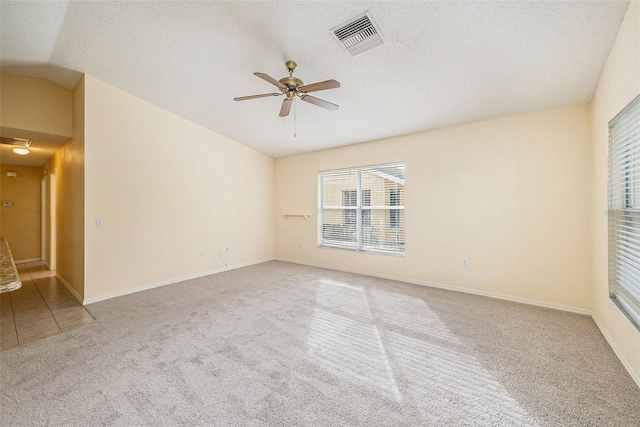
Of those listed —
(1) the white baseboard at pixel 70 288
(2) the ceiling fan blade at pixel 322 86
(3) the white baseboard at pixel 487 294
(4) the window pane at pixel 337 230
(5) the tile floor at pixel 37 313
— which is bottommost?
(5) the tile floor at pixel 37 313

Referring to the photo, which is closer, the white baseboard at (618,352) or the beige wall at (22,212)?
the white baseboard at (618,352)

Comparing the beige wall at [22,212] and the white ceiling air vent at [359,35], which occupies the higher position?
the white ceiling air vent at [359,35]

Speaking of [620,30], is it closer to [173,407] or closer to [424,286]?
[424,286]

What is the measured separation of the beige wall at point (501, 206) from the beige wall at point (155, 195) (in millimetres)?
2873

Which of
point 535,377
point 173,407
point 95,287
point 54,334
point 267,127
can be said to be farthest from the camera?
point 267,127

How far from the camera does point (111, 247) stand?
3.56 m

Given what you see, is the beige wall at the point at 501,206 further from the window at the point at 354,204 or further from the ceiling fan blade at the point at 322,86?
the ceiling fan blade at the point at 322,86

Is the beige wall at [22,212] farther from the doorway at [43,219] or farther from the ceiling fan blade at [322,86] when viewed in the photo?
the ceiling fan blade at [322,86]

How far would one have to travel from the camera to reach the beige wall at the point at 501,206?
300 cm

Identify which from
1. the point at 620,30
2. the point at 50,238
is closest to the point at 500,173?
the point at 620,30

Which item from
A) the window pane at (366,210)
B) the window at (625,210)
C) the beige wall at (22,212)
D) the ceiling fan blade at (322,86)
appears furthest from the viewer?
the beige wall at (22,212)

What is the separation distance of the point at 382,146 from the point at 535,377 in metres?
3.63

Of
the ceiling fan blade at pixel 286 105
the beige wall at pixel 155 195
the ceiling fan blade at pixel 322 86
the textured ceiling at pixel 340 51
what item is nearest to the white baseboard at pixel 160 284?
the beige wall at pixel 155 195

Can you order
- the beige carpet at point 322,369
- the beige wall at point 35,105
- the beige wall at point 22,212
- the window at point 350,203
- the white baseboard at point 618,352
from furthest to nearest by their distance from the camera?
the beige wall at point 22,212
the window at point 350,203
the beige wall at point 35,105
the white baseboard at point 618,352
the beige carpet at point 322,369
